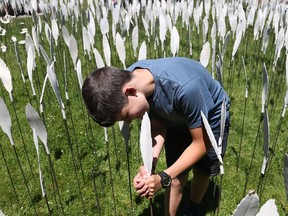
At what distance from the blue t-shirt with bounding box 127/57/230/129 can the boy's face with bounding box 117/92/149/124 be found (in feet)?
0.36

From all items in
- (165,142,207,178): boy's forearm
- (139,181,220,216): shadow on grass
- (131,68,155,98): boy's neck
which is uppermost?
(131,68,155,98): boy's neck

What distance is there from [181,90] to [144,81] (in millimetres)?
134

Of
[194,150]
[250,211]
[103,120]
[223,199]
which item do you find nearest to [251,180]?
Result: [223,199]

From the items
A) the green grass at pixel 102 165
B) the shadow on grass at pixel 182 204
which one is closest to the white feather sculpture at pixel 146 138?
the green grass at pixel 102 165

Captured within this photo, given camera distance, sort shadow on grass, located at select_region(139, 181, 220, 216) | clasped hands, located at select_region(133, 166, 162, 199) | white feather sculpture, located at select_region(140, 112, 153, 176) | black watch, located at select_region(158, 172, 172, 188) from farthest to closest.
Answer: shadow on grass, located at select_region(139, 181, 220, 216), black watch, located at select_region(158, 172, 172, 188), clasped hands, located at select_region(133, 166, 162, 199), white feather sculpture, located at select_region(140, 112, 153, 176)

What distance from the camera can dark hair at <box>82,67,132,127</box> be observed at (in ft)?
3.49

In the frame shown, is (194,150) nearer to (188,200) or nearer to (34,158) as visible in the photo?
(188,200)

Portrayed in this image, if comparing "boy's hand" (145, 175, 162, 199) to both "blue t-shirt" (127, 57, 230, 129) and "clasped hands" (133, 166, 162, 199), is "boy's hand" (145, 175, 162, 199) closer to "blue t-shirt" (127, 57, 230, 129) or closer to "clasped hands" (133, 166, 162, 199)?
"clasped hands" (133, 166, 162, 199)

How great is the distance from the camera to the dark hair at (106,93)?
3.49 feet

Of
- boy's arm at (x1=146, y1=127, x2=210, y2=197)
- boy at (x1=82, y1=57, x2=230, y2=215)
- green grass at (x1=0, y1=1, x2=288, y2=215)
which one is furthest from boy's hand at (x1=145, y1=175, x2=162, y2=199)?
green grass at (x1=0, y1=1, x2=288, y2=215)

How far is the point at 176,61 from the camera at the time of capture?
4.18ft

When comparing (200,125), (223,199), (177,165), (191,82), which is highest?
(191,82)

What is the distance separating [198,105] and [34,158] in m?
1.57

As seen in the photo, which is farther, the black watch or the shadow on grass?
the shadow on grass
